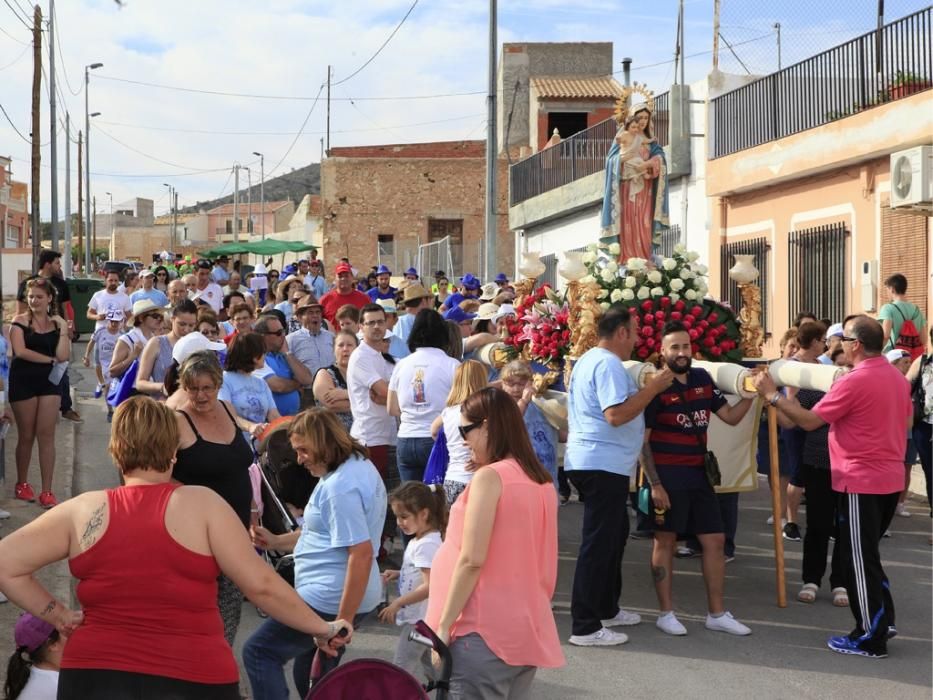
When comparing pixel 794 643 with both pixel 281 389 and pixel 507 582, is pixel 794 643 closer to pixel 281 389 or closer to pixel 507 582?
A: pixel 507 582

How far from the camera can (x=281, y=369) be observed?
10.5 metres

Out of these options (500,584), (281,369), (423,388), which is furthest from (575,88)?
(500,584)

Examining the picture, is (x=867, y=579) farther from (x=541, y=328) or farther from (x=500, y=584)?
(x=500, y=584)

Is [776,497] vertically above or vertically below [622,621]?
above

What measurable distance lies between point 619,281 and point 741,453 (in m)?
1.51

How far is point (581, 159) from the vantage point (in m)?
29.7

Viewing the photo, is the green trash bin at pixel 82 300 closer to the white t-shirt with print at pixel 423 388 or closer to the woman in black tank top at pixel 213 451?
the white t-shirt with print at pixel 423 388

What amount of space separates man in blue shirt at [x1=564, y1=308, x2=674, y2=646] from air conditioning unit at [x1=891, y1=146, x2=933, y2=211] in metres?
8.46

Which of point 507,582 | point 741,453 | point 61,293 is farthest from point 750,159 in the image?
point 507,582

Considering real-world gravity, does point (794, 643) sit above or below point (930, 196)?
below

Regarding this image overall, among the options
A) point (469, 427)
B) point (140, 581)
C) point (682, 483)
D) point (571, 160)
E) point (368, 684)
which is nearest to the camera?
point (140, 581)

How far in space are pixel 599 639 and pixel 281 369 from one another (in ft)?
12.7

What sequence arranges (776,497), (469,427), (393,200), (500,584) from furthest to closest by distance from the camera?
(393,200), (776,497), (469,427), (500,584)

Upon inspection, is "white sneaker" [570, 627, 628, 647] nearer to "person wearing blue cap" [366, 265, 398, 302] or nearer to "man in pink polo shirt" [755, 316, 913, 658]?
"man in pink polo shirt" [755, 316, 913, 658]
